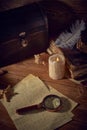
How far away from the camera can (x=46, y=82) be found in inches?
57.2

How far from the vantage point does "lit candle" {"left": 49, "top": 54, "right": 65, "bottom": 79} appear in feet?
4.66

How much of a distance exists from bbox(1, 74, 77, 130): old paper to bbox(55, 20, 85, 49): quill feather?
0.86ft

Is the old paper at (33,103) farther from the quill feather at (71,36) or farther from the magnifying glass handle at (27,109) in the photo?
the quill feather at (71,36)

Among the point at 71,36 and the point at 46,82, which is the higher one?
the point at 71,36

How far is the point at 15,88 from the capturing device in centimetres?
141

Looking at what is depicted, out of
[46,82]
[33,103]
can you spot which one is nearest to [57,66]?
[46,82]

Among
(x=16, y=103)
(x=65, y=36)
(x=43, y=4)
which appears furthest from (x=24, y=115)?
(x=43, y=4)

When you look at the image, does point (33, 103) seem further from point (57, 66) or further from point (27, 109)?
point (57, 66)

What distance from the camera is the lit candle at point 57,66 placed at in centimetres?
142

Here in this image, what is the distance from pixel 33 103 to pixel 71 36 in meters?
0.51

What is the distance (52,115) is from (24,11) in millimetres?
667

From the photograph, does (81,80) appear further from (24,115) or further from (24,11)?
(24,11)

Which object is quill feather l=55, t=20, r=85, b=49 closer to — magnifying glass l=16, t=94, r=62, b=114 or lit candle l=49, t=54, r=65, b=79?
lit candle l=49, t=54, r=65, b=79

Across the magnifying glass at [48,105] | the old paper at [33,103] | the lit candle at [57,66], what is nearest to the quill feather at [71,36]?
the lit candle at [57,66]
